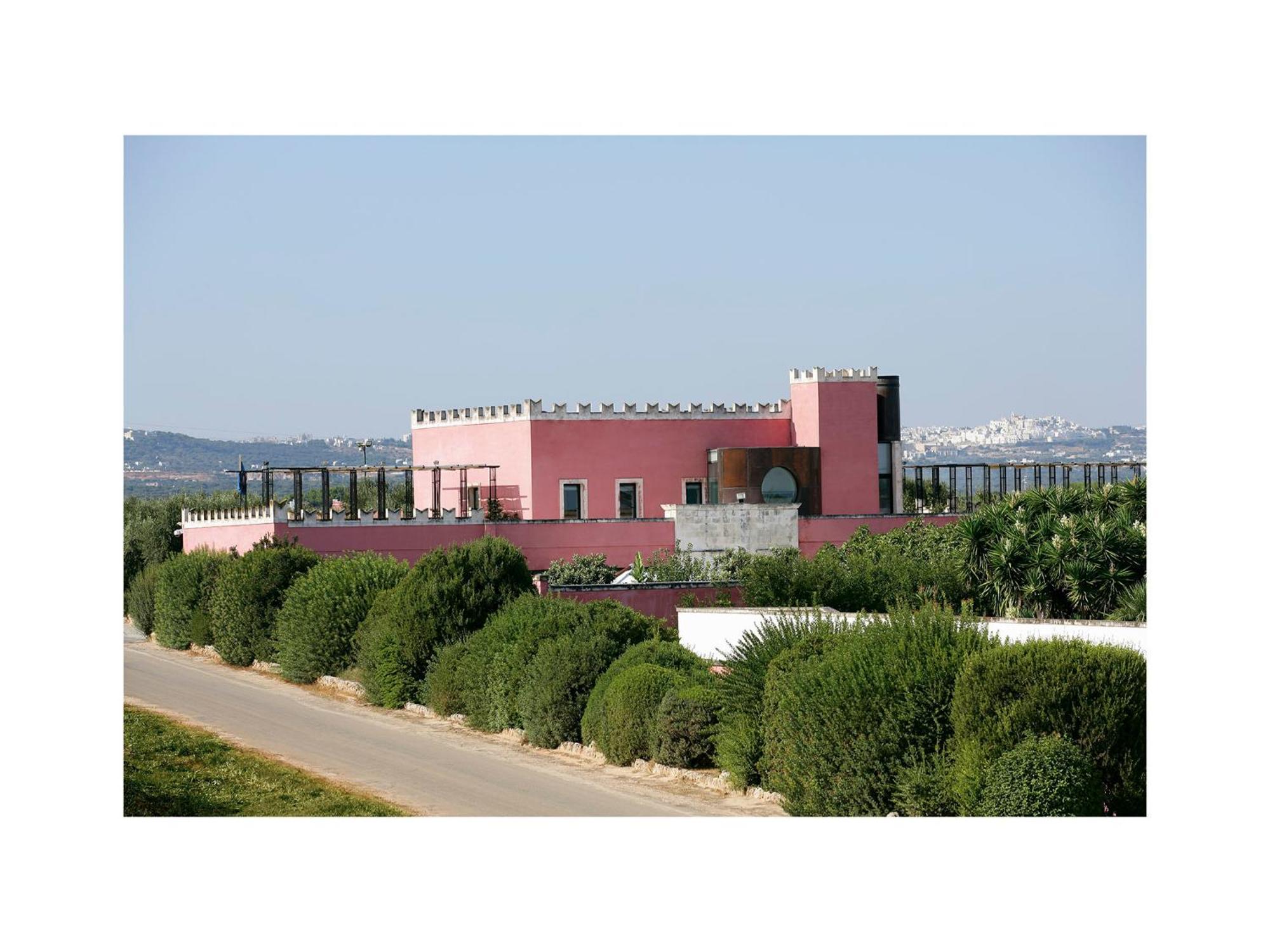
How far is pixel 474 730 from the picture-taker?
2258 centimetres

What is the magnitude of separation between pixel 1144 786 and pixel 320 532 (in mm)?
26988

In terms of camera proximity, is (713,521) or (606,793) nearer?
(606,793)

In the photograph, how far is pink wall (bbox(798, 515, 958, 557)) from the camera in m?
43.8

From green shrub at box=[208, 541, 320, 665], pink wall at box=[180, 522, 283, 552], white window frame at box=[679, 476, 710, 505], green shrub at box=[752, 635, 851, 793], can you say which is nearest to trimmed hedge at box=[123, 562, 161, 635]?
pink wall at box=[180, 522, 283, 552]

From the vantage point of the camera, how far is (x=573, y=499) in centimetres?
4531

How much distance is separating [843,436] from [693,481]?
4.71 meters

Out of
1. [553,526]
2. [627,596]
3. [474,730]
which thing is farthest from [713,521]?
[474,730]

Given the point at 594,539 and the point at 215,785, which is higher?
the point at 594,539

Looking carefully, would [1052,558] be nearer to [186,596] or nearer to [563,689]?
[563,689]

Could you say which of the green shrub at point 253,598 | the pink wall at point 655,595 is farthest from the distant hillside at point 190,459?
the pink wall at point 655,595

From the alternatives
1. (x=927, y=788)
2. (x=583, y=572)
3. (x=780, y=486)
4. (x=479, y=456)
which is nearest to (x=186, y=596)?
(x=583, y=572)

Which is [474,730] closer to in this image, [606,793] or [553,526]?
[606,793]

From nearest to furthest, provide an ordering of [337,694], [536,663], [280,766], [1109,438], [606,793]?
[606,793]
[280,766]
[536,663]
[337,694]
[1109,438]

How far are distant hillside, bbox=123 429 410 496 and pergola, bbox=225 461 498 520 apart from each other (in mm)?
14257
